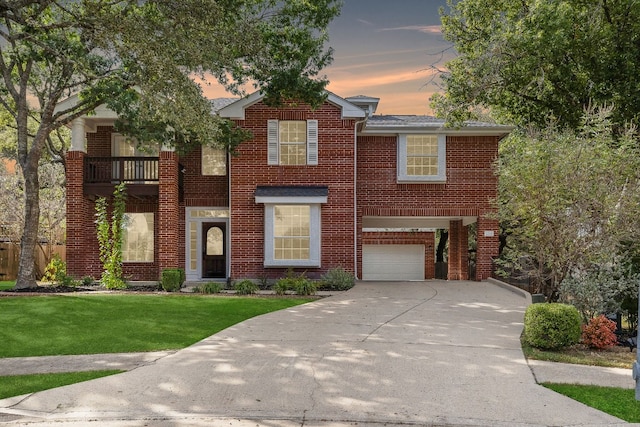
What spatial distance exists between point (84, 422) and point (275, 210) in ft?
44.1

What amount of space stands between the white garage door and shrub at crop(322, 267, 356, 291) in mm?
9751

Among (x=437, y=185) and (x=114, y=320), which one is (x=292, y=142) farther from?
(x=114, y=320)

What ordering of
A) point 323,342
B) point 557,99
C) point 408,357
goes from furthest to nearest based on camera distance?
1. point 557,99
2. point 323,342
3. point 408,357

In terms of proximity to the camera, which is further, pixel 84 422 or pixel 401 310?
pixel 401 310

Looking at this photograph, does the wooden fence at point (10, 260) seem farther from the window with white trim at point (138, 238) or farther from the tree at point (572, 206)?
the tree at point (572, 206)

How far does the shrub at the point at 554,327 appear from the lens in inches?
347

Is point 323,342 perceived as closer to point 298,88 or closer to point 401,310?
point 401,310

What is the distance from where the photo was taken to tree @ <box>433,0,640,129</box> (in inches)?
690

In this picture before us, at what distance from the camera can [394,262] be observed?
27.4 metres

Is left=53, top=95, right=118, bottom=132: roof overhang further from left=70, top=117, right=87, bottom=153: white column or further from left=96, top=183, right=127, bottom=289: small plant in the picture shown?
left=96, top=183, right=127, bottom=289: small plant

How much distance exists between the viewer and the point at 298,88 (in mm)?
16094

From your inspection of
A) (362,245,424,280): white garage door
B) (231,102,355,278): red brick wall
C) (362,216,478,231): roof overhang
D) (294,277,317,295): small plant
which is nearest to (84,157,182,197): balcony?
(231,102,355,278): red brick wall

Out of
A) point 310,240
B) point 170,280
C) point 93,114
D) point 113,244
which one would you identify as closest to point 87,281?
point 113,244

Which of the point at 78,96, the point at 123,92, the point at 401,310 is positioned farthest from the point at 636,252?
the point at 78,96
